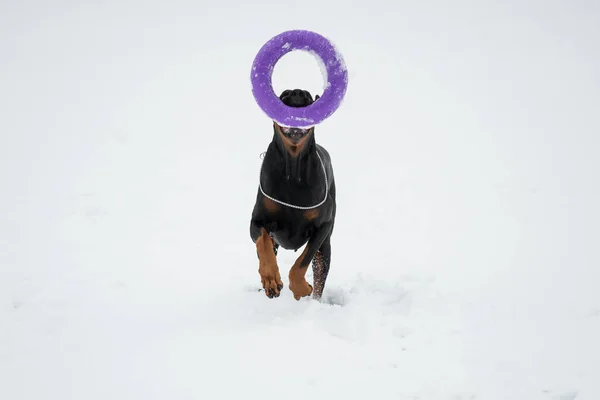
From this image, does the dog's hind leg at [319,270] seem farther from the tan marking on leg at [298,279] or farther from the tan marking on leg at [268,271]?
the tan marking on leg at [268,271]

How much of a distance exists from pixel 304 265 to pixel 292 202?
46 cm

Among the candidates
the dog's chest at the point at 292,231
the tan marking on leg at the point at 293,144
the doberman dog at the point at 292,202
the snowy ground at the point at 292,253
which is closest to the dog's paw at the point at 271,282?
the doberman dog at the point at 292,202

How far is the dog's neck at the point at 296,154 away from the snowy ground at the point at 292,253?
3.02 feet

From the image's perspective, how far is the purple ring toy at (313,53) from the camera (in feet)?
12.3

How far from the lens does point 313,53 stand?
3969mm

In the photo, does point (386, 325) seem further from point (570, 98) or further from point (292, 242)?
point (570, 98)

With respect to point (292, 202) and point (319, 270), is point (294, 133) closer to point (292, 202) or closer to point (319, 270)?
point (292, 202)

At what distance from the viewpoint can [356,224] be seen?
7.30 meters

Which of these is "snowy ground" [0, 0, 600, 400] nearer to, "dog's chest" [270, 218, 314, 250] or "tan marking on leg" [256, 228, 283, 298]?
"tan marking on leg" [256, 228, 283, 298]

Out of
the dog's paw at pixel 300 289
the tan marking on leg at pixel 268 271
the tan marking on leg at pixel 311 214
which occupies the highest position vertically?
the tan marking on leg at pixel 311 214

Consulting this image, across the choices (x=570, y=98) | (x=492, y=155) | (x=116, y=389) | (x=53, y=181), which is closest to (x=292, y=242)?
(x=116, y=389)

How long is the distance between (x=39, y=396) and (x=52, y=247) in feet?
10.2

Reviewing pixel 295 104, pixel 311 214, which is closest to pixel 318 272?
pixel 311 214

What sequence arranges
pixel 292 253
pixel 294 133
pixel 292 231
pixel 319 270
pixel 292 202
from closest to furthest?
pixel 294 133
pixel 292 202
pixel 292 231
pixel 319 270
pixel 292 253
